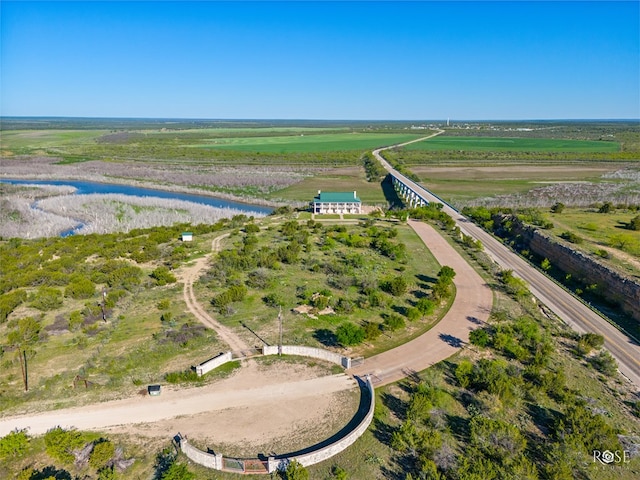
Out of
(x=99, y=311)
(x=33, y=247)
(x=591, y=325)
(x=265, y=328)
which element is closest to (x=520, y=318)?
(x=591, y=325)

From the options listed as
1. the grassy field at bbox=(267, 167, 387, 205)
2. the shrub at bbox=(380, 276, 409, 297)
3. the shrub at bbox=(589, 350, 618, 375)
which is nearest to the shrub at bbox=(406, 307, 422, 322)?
the shrub at bbox=(380, 276, 409, 297)

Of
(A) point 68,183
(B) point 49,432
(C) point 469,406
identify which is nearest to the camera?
(B) point 49,432

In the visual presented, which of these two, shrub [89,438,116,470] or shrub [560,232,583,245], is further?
shrub [560,232,583,245]

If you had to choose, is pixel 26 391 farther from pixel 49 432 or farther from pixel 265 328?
pixel 265 328

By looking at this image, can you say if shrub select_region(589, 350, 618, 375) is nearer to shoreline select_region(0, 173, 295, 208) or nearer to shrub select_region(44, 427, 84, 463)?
shrub select_region(44, 427, 84, 463)

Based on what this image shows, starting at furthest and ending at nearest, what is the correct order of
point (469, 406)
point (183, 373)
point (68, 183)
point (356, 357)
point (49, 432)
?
point (68, 183), point (356, 357), point (183, 373), point (469, 406), point (49, 432)

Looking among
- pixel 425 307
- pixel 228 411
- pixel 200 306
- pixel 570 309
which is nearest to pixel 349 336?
pixel 425 307
